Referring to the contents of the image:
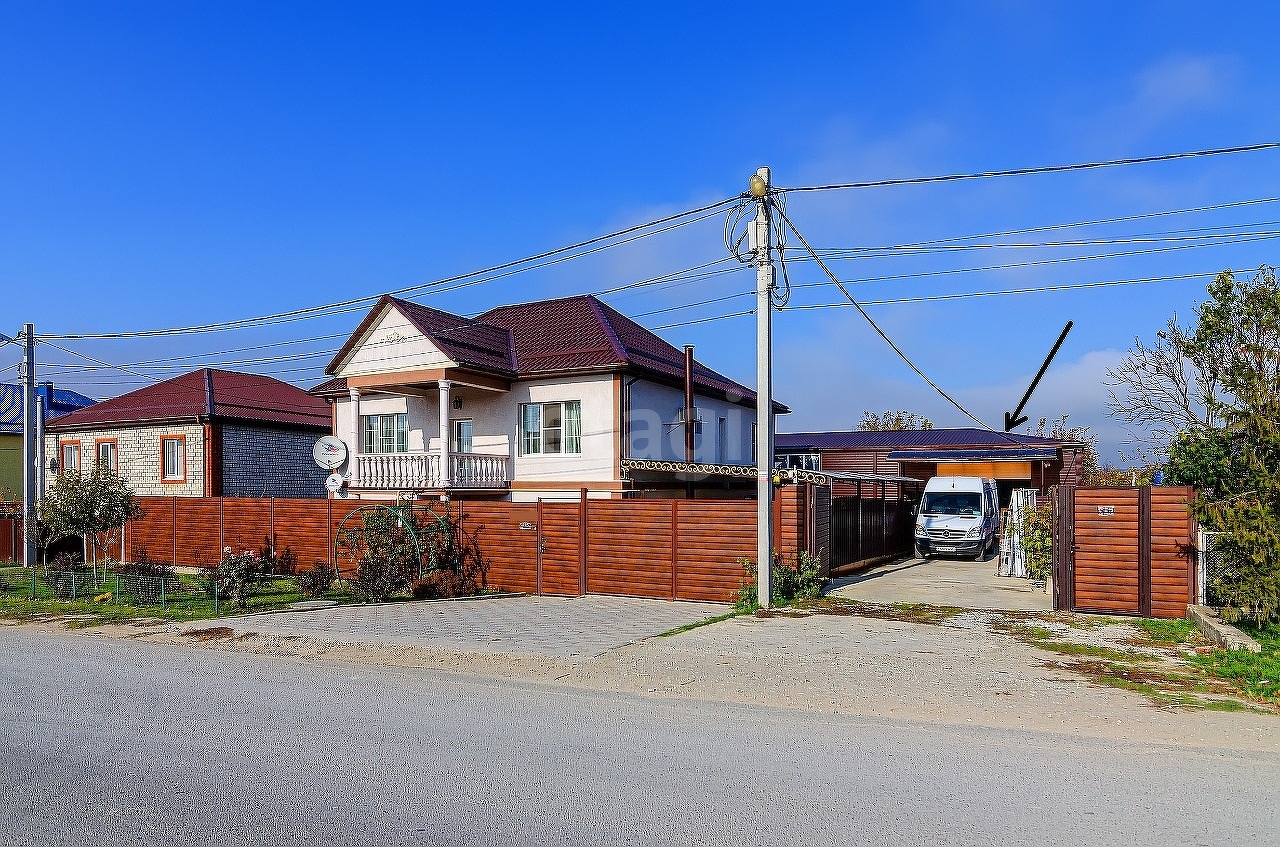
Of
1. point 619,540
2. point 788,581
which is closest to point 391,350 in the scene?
point 619,540

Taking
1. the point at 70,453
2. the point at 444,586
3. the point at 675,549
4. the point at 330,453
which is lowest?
the point at 444,586

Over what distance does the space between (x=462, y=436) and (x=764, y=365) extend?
13851 millimetres

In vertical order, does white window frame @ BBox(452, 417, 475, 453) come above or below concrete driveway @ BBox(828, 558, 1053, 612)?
above

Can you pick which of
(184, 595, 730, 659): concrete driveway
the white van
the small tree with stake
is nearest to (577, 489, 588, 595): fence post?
(184, 595, 730, 659): concrete driveway

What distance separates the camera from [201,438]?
1203 inches

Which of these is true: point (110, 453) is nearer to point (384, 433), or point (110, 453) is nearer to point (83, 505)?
point (384, 433)

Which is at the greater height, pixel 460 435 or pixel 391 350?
pixel 391 350

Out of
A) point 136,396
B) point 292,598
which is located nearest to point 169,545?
point 292,598

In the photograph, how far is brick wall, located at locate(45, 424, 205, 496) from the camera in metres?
30.6

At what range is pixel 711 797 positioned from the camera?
19.2 feet

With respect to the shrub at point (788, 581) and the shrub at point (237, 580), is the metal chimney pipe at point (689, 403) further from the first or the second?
the shrub at point (237, 580)

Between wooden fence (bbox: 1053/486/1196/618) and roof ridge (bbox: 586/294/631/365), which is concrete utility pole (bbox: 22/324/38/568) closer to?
roof ridge (bbox: 586/294/631/365)

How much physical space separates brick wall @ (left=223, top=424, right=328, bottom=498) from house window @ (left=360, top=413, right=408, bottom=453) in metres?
6.10

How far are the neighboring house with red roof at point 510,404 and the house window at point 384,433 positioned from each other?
38 mm
